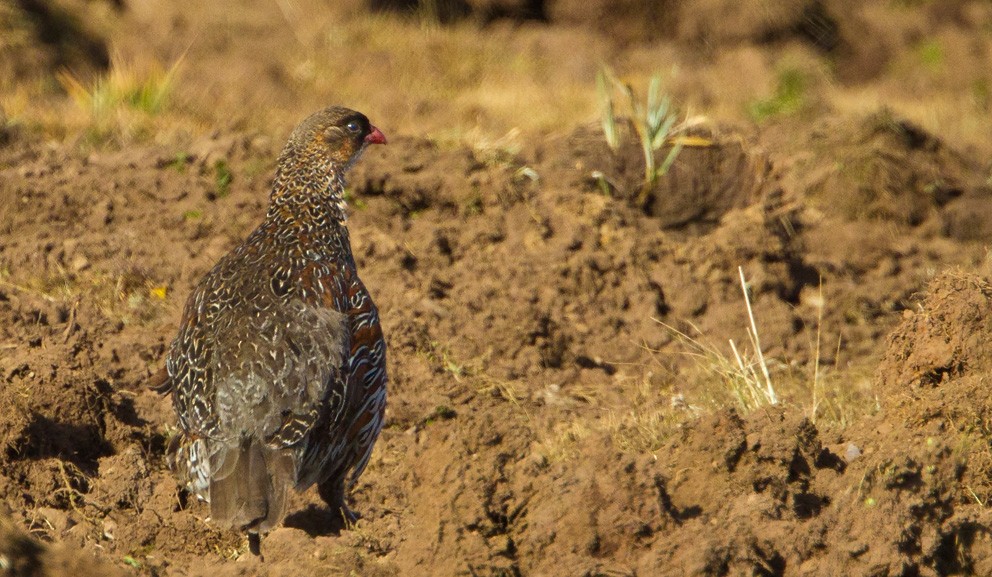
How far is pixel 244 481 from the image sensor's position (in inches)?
202

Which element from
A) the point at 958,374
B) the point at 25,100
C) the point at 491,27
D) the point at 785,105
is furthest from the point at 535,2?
the point at 958,374

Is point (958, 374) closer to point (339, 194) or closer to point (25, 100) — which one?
point (339, 194)

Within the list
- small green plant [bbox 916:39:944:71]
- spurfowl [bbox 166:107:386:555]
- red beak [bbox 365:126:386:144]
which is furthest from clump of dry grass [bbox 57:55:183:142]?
small green plant [bbox 916:39:944:71]

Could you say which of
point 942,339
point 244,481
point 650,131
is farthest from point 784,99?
point 244,481

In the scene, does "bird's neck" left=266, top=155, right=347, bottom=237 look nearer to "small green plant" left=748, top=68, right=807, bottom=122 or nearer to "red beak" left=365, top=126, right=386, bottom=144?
"red beak" left=365, top=126, right=386, bottom=144


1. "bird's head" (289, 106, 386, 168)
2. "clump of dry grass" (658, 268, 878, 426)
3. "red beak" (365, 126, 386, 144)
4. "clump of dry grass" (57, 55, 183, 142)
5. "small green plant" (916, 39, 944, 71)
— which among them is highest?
"bird's head" (289, 106, 386, 168)

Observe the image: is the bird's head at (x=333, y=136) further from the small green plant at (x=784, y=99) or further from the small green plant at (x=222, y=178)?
the small green plant at (x=784, y=99)

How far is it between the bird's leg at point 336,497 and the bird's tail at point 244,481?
0.46 meters

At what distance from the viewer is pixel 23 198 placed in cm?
804

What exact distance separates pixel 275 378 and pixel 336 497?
669 mm

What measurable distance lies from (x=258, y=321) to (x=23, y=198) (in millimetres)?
3208

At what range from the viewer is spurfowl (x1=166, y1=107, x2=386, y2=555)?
520 cm

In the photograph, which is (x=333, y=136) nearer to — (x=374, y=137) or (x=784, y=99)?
(x=374, y=137)

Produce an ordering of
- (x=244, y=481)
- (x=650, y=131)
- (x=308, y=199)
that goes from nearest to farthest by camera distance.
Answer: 1. (x=244, y=481)
2. (x=308, y=199)
3. (x=650, y=131)
